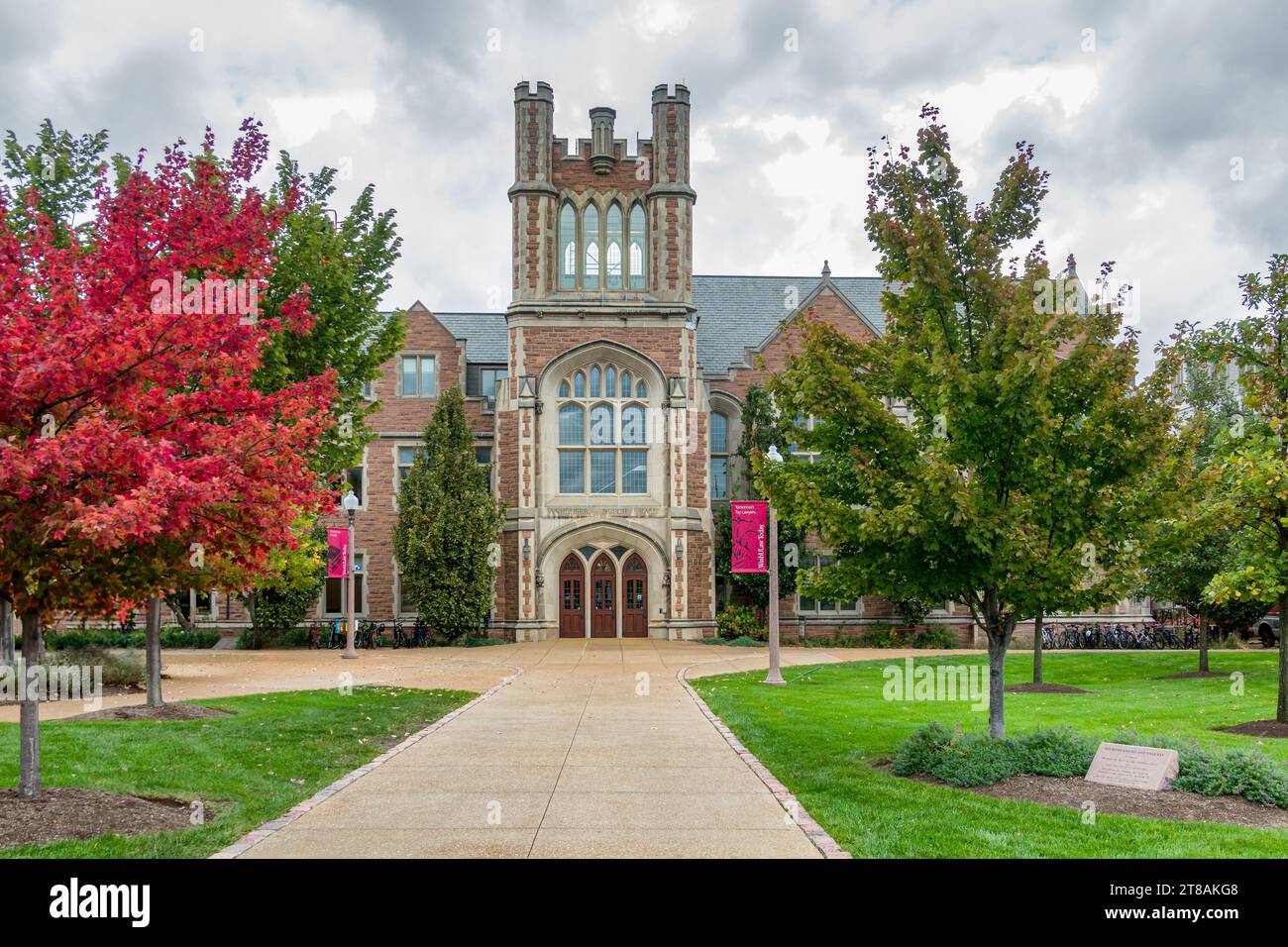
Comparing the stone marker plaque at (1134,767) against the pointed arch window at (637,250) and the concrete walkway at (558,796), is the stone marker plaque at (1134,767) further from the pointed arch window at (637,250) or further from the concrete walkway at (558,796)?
the pointed arch window at (637,250)

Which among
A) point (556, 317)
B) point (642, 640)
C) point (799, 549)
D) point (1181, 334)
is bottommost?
point (642, 640)

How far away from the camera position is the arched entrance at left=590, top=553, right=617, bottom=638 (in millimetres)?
35938

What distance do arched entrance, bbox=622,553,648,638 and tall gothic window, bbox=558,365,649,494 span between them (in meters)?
2.49

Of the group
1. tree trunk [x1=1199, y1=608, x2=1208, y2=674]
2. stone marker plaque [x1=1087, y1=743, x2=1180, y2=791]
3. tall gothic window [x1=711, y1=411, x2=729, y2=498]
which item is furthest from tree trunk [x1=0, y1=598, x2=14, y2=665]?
tall gothic window [x1=711, y1=411, x2=729, y2=498]

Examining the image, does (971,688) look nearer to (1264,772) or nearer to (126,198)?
(1264,772)

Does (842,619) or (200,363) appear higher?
(200,363)

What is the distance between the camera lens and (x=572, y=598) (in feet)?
119

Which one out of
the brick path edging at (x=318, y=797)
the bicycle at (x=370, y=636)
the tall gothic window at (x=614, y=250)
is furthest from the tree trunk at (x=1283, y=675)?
the bicycle at (x=370, y=636)

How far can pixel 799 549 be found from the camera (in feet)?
119

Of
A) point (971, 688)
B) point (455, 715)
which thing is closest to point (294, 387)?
point (455, 715)

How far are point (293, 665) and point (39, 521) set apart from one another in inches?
799

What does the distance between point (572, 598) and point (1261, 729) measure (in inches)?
929

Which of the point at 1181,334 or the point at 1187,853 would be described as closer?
the point at 1187,853

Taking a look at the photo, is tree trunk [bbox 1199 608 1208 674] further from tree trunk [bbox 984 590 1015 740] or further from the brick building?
tree trunk [bbox 984 590 1015 740]
